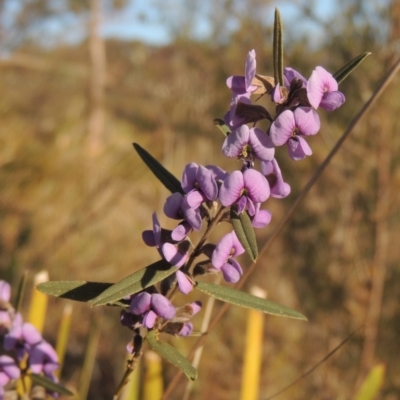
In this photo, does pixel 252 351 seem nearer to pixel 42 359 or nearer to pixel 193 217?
pixel 42 359

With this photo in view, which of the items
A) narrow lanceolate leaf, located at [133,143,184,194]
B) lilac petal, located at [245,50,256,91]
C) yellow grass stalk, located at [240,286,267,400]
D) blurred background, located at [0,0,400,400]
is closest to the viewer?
lilac petal, located at [245,50,256,91]

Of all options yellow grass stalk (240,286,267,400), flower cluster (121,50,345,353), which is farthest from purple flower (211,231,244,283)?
yellow grass stalk (240,286,267,400)

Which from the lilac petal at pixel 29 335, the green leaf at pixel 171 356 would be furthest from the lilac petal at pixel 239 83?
the lilac petal at pixel 29 335

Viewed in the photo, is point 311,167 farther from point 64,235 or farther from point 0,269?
point 0,269

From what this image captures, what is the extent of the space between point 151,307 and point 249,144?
0.49ft

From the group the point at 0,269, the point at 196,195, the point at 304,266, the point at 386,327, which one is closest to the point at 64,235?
the point at 0,269

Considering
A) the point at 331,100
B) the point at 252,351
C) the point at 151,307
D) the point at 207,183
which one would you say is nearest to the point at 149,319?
the point at 151,307

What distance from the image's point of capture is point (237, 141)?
39 cm

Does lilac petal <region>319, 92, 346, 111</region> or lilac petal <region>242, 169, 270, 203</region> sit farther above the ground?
lilac petal <region>319, 92, 346, 111</region>

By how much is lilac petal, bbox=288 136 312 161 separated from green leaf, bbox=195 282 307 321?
0.43 ft

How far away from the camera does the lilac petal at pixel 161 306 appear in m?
0.41

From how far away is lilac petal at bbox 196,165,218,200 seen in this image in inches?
15.7

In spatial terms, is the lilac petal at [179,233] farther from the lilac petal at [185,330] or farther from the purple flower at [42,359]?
the purple flower at [42,359]

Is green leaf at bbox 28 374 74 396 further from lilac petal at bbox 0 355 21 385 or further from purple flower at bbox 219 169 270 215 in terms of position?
purple flower at bbox 219 169 270 215
